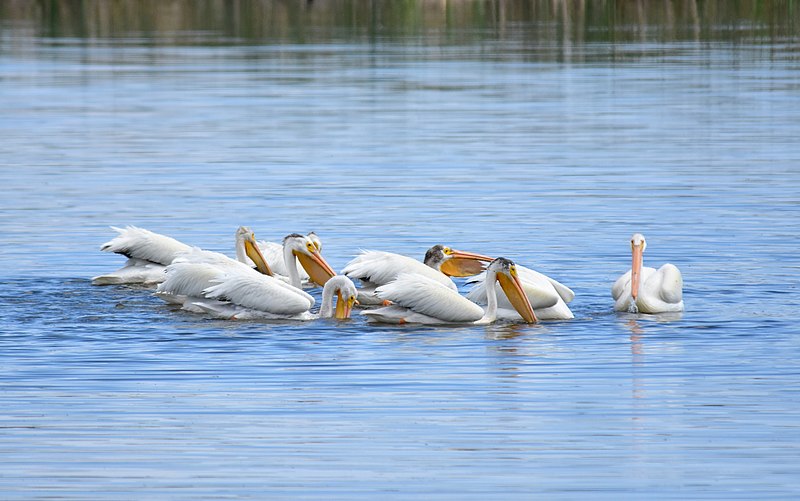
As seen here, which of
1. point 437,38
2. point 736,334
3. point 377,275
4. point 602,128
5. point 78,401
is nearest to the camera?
point 78,401

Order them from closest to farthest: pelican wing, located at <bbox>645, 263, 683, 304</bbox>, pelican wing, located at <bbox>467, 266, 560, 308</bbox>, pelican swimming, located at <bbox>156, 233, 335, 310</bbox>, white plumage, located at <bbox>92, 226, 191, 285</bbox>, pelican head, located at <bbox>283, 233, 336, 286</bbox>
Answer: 1. pelican wing, located at <bbox>467, 266, 560, 308</bbox>
2. pelican wing, located at <bbox>645, 263, 683, 304</bbox>
3. pelican swimming, located at <bbox>156, 233, 335, 310</bbox>
4. pelican head, located at <bbox>283, 233, 336, 286</bbox>
5. white plumage, located at <bbox>92, 226, 191, 285</bbox>

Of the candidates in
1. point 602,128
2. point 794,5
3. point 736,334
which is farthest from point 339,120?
point 794,5

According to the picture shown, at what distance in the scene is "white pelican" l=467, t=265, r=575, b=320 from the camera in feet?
31.5

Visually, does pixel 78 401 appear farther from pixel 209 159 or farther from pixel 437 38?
pixel 437 38

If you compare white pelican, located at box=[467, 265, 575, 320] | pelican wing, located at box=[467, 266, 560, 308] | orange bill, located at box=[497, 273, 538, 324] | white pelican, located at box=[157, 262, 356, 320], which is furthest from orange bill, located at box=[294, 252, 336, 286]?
orange bill, located at box=[497, 273, 538, 324]

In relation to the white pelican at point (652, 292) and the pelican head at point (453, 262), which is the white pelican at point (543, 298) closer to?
the white pelican at point (652, 292)

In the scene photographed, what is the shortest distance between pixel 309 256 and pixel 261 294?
119 cm

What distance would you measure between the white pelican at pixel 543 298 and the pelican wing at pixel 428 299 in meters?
0.33

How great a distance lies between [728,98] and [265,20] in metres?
26.8

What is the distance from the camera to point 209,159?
59.5 ft

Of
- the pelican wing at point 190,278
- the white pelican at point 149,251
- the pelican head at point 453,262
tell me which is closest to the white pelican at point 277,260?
the white pelican at point 149,251

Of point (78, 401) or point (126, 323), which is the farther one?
point (126, 323)

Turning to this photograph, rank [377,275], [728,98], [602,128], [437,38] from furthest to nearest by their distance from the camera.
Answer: [437,38] < [728,98] < [602,128] < [377,275]

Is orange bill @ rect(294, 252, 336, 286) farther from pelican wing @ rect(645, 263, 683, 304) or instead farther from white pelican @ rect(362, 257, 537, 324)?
pelican wing @ rect(645, 263, 683, 304)
